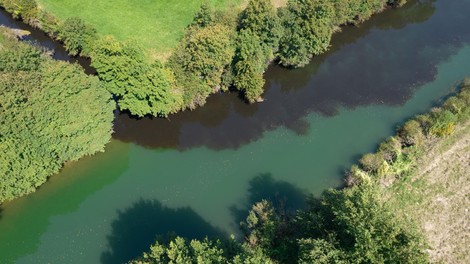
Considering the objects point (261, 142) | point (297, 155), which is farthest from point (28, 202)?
point (297, 155)

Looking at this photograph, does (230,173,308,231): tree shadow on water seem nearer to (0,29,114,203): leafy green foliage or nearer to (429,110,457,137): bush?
(429,110,457,137): bush

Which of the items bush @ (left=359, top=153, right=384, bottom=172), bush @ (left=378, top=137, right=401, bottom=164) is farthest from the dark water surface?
bush @ (left=359, top=153, right=384, bottom=172)

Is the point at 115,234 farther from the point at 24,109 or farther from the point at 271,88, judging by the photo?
the point at 271,88

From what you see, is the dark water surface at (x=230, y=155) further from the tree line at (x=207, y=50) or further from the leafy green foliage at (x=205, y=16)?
the leafy green foliage at (x=205, y=16)

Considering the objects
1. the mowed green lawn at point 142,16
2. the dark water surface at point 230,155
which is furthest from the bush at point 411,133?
the mowed green lawn at point 142,16

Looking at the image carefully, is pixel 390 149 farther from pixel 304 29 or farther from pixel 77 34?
pixel 77 34

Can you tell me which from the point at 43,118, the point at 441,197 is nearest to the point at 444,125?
the point at 441,197
